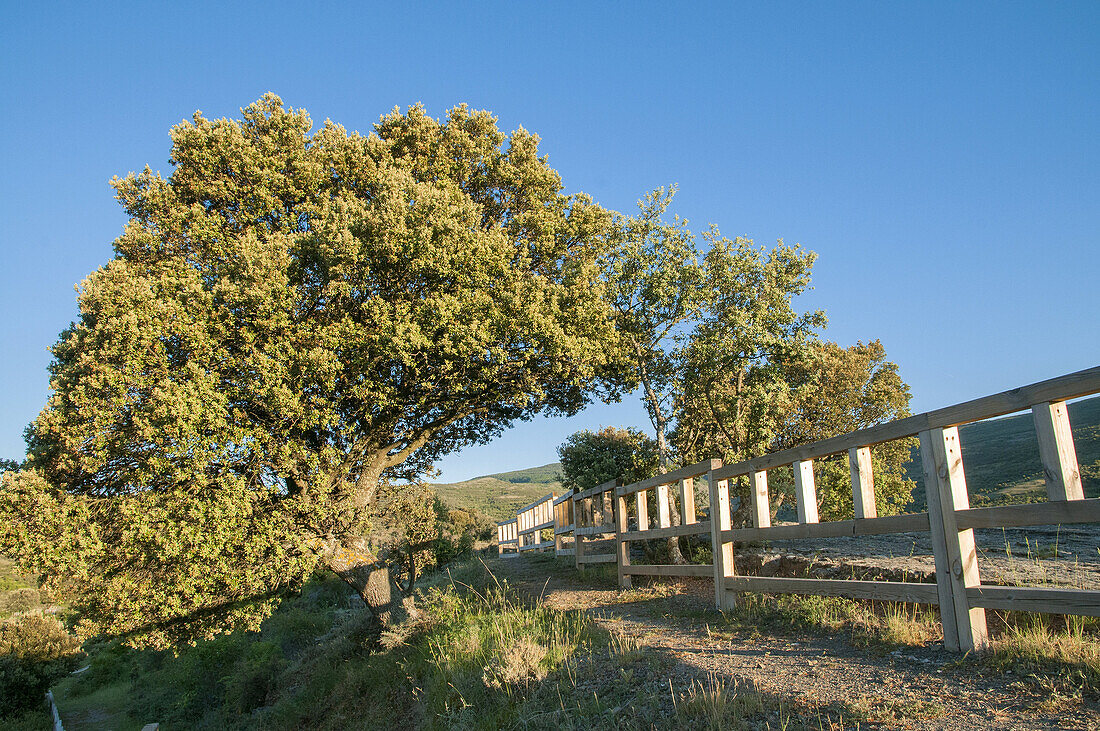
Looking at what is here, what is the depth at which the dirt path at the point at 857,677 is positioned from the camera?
3518 mm

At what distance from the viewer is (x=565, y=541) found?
16906mm

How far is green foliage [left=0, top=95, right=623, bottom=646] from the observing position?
9.36 m

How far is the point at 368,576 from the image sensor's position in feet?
42.1

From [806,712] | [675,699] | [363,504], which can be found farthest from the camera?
[363,504]

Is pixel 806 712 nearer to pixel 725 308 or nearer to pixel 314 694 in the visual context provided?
pixel 725 308

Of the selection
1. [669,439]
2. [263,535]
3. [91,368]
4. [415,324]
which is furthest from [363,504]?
[669,439]

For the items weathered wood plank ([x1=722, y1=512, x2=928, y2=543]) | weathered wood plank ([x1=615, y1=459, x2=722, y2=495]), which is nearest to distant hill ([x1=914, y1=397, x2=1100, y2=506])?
weathered wood plank ([x1=615, y1=459, x2=722, y2=495])

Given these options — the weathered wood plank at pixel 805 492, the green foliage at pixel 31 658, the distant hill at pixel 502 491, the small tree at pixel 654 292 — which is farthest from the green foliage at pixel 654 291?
the distant hill at pixel 502 491

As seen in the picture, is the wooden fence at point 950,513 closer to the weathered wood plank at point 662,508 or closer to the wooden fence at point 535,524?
the weathered wood plank at point 662,508

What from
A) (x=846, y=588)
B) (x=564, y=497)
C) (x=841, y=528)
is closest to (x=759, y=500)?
(x=841, y=528)

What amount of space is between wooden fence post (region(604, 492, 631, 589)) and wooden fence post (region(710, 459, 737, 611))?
326 centimetres

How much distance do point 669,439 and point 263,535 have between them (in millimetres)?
11094

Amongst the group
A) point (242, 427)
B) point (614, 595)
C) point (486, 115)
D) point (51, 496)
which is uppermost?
point (486, 115)

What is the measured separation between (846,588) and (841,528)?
536 mm
